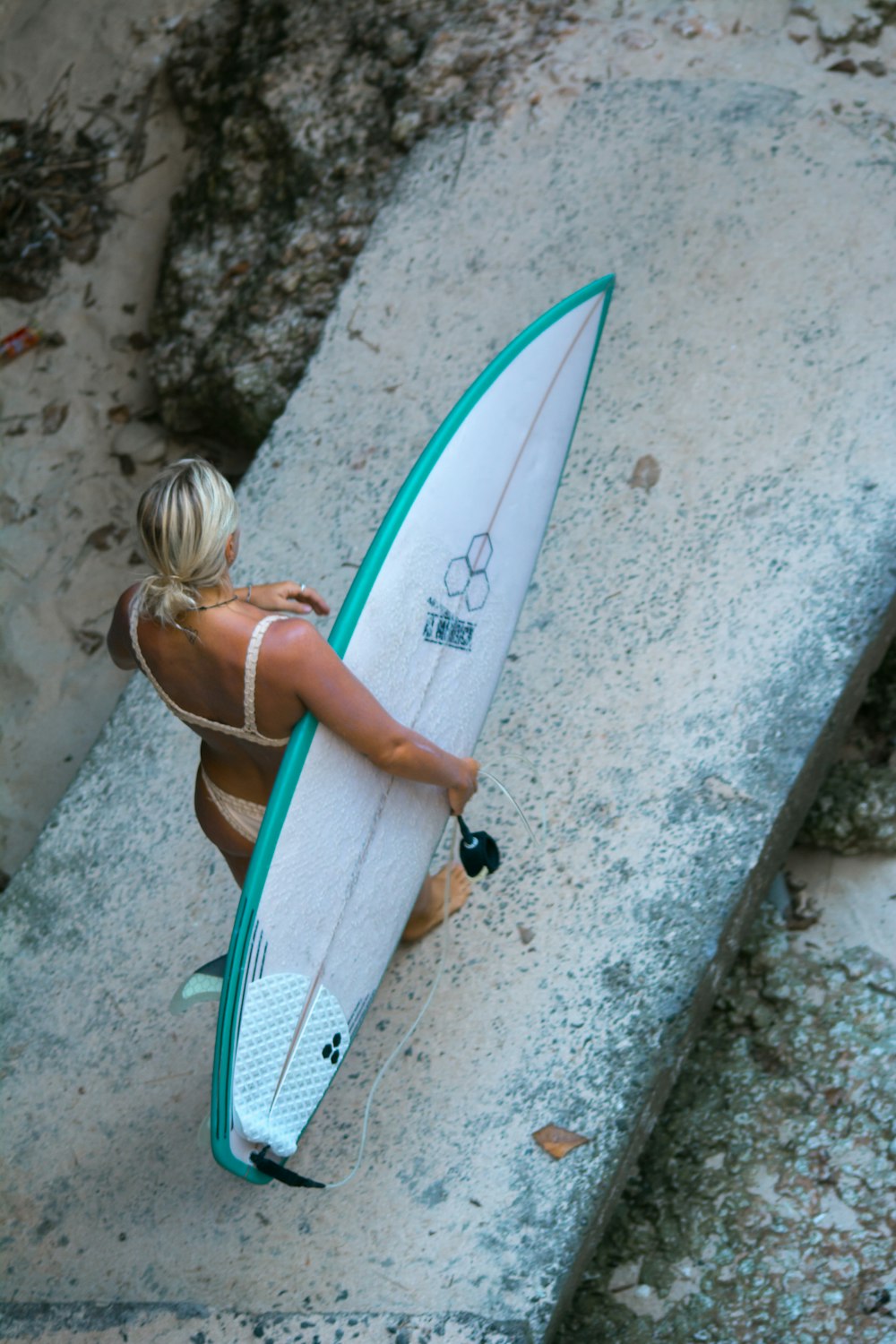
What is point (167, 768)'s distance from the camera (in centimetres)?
337

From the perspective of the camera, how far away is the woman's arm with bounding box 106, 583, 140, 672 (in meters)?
2.24

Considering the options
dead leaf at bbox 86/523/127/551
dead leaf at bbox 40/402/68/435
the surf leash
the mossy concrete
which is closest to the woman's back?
the surf leash

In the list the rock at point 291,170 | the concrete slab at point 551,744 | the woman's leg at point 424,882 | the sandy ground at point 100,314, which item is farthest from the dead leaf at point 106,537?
the woman's leg at point 424,882

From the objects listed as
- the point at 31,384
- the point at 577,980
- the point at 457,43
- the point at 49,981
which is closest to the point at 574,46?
the point at 457,43

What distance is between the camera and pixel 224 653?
2.07 meters

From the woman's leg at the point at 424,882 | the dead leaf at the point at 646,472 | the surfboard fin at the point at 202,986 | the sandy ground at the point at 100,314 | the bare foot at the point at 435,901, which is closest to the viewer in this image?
the surfboard fin at the point at 202,986

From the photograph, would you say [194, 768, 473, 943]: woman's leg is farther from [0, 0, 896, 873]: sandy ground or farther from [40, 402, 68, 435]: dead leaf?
[40, 402, 68, 435]: dead leaf

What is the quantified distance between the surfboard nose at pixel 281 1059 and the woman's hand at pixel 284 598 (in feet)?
2.21

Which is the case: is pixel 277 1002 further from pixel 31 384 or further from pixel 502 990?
pixel 31 384

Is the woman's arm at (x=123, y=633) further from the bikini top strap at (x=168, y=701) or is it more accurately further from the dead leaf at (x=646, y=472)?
the dead leaf at (x=646, y=472)

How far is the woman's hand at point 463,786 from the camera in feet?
7.86

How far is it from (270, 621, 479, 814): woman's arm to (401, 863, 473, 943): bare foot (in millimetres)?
578

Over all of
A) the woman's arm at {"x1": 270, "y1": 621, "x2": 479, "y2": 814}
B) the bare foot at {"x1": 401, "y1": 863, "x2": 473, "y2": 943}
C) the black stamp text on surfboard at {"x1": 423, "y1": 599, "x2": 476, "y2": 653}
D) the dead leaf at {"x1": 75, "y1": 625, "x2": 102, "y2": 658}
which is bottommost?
the dead leaf at {"x1": 75, "y1": 625, "x2": 102, "y2": 658}

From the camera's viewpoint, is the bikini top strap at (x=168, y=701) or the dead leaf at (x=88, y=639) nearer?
the bikini top strap at (x=168, y=701)
